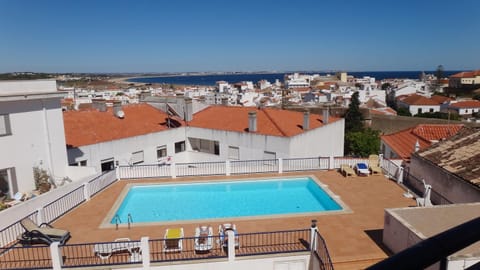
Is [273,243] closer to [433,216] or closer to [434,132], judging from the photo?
[433,216]

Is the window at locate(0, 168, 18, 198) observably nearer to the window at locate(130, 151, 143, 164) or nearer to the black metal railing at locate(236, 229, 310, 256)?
the window at locate(130, 151, 143, 164)

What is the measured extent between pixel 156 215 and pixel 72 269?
243 inches

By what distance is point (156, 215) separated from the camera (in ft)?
55.9

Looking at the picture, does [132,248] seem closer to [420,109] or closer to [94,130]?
[94,130]

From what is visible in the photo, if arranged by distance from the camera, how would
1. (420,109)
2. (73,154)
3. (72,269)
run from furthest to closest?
(420,109) → (73,154) → (72,269)

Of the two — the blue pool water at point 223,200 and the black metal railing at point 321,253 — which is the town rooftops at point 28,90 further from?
the black metal railing at point 321,253

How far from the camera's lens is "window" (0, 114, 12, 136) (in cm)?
1612

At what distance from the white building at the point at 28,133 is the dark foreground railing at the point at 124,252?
18.7 ft

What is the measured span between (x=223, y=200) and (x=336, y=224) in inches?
261

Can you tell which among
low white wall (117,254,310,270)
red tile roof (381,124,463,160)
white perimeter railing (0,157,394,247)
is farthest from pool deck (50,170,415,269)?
red tile roof (381,124,463,160)

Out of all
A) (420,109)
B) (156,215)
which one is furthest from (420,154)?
(420,109)

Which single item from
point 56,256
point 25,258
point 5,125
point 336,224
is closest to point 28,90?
point 5,125

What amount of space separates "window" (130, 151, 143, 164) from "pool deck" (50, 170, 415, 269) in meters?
6.26

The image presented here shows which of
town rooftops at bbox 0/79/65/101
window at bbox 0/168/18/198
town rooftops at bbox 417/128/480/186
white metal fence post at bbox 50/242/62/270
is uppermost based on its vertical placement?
town rooftops at bbox 0/79/65/101
